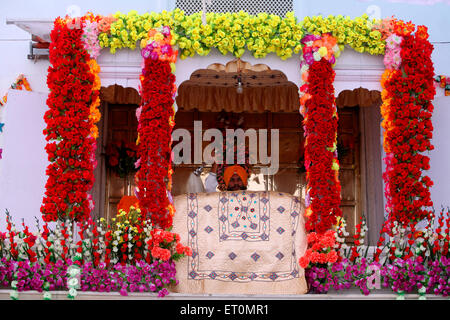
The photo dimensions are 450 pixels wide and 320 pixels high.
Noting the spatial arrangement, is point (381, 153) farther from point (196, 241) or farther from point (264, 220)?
point (196, 241)

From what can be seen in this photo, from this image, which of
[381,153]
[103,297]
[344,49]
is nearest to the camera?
[103,297]

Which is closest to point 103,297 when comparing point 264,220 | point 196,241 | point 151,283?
point 151,283

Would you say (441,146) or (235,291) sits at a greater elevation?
(441,146)

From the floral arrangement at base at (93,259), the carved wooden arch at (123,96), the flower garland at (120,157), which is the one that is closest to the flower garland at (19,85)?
the carved wooden arch at (123,96)

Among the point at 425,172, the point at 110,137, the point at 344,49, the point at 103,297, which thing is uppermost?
the point at 344,49

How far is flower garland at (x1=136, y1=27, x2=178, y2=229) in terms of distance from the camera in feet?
19.9

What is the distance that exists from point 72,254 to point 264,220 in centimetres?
→ 212

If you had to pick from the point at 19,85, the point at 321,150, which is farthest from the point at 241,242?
the point at 19,85

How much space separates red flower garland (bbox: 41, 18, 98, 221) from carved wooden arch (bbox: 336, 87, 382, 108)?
155 inches

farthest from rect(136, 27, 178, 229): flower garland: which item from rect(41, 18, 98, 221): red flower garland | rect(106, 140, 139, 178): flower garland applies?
rect(106, 140, 139, 178): flower garland

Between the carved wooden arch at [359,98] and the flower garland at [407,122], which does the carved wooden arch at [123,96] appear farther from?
the flower garland at [407,122]

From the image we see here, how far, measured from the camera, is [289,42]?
21.0 feet

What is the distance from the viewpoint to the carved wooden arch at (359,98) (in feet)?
26.7

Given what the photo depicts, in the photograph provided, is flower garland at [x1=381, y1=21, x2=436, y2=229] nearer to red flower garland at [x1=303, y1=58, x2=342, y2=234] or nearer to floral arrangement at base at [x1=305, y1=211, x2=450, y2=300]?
floral arrangement at base at [x1=305, y1=211, x2=450, y2=300]
